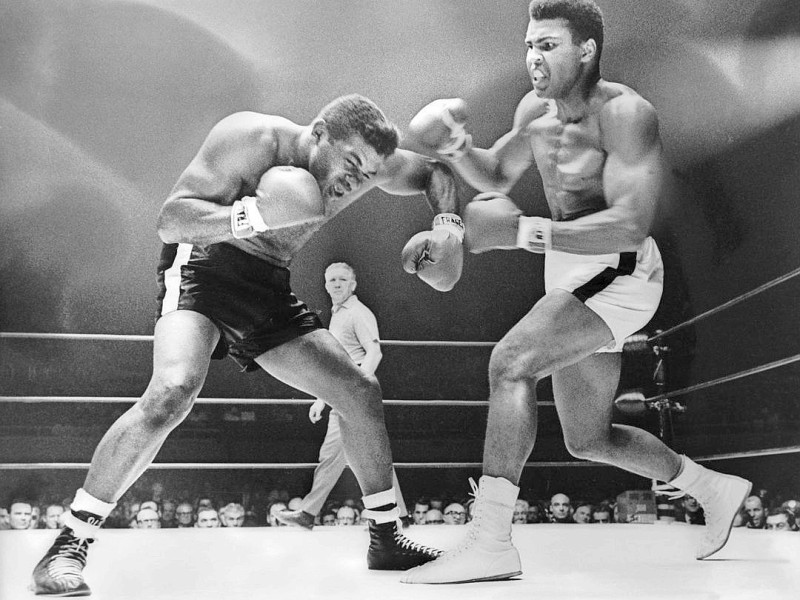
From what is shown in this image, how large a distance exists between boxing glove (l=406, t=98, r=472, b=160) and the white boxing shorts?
440 millimetres

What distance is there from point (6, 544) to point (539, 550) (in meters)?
1.55

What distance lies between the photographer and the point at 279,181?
2.32 metres

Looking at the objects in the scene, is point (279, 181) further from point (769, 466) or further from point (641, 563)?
point (769, 466)

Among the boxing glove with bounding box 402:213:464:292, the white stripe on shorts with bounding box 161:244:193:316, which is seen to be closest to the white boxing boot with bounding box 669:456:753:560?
the boxing glove with bounding box 402:213:464:292

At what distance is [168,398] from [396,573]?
0.84 meters

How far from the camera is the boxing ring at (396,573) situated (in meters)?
2.32

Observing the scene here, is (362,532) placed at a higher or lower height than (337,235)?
lower

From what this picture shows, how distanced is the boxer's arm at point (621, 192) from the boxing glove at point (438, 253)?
0.97ft

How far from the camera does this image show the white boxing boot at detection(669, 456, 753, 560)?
2.62 meters

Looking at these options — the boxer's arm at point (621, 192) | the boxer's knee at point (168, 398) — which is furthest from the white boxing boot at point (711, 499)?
the boxer's knee at point (168, 398)

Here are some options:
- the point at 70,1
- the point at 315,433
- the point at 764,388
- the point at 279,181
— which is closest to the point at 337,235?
the point at 279,181

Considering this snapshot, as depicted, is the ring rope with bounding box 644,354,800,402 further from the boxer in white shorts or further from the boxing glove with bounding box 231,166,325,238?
the boxing glove with bounding box 231,166,325,238

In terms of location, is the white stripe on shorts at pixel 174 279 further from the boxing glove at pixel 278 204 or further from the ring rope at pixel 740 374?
the ring rope at pixel 740 374

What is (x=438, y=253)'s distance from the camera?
2506 mm
